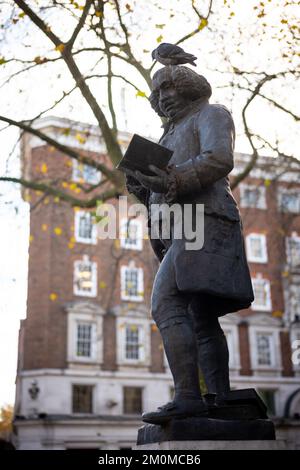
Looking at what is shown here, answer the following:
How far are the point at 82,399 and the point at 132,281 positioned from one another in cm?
671

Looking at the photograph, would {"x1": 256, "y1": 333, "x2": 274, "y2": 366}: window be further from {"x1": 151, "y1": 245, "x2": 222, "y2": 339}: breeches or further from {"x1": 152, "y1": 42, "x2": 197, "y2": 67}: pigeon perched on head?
{"x1": 152, "y1": 42, "x2": 197, "y2": 67}: pigeon perched on head

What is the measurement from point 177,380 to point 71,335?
2641 centimetres

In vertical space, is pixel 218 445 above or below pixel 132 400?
above

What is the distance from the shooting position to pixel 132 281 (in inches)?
1246

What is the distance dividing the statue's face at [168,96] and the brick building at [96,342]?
22322 mm

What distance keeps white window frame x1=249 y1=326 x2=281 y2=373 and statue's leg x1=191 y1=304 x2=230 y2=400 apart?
29727 millimetres

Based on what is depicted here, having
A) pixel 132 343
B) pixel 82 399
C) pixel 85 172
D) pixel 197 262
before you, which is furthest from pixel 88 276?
pixel 197 262

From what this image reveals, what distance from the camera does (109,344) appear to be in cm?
3023

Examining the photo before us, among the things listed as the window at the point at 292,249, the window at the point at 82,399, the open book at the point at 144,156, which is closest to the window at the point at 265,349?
the window at the point at 292,249

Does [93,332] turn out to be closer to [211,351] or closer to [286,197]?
[286,197]

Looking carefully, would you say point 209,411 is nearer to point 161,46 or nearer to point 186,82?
point 186,82

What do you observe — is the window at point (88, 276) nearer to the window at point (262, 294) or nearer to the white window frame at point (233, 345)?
the white window frame at point (233, 345)

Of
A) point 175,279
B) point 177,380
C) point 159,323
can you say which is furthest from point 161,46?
point 177,380

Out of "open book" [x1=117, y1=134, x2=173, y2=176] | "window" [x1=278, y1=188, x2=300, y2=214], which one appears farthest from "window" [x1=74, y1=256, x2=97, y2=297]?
"open book" [x1=117, y1=134, x2=173, y2=176]
